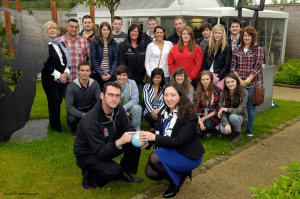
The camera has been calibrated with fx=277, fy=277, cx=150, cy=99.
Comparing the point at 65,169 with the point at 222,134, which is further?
the point at 222,134

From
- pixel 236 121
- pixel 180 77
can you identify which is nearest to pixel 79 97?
pixel 180 77

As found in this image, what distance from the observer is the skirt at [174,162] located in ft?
10.8

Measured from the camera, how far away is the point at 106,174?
3408 millimetres

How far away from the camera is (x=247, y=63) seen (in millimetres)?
5465

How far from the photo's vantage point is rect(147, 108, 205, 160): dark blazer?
325 cm

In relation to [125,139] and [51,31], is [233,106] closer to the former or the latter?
[125,139]

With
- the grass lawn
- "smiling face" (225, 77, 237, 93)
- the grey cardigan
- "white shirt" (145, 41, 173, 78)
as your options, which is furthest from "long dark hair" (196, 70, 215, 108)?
"white shirt" (145, 41, 173, 78)

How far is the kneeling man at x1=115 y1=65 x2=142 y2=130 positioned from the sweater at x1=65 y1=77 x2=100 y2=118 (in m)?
0.50

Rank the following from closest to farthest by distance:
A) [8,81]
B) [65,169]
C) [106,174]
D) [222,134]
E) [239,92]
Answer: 1. [106,174]
2. [65,169]
3. [239,92]
4. [222,134]
5. [8,81]

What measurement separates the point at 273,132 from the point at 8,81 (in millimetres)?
9115

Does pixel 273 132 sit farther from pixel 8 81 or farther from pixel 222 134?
pixel 8 81

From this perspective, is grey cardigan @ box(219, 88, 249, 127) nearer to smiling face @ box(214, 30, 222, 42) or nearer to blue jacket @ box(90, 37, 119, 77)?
smiling face @ box(214, 30, 222, 42)

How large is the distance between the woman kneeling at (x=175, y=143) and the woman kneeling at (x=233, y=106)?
188 centimetres

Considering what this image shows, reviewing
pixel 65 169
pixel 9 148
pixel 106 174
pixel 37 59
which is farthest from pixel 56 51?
pixel 106 174
